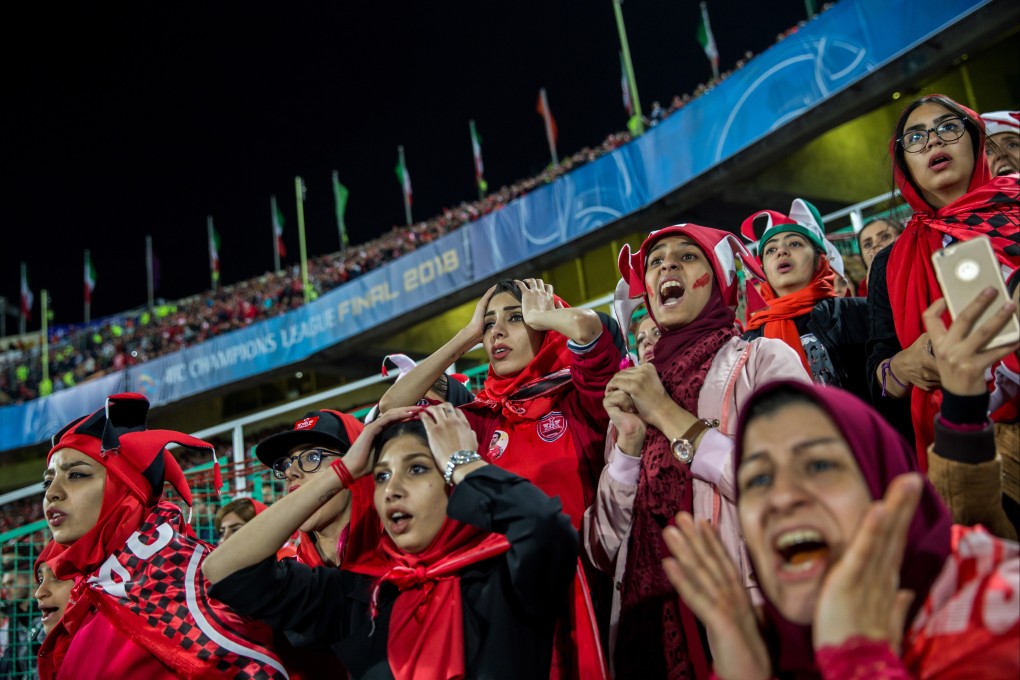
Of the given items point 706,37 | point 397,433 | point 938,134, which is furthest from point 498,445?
point 706,37

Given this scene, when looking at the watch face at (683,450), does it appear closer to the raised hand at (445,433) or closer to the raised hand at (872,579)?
the raised hand at (445,433)

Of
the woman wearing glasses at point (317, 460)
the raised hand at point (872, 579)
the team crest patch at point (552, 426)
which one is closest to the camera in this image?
the raised hand at point (872, 579)

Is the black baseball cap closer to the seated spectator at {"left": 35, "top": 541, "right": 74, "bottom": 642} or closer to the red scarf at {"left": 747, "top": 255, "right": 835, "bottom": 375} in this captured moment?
the seated spectator at {"left": 35, "top": 541, "right": 74, "bottom": 642}

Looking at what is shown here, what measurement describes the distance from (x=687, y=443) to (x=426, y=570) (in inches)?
31.4

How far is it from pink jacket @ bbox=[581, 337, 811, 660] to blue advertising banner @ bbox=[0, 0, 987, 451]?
6.73 meters

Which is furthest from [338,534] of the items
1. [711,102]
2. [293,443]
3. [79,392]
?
[79,392]

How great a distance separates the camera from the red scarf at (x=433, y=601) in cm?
204

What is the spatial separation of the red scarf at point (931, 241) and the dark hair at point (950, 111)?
0.01 metres

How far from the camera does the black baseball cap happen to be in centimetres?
331

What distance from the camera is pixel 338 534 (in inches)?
126

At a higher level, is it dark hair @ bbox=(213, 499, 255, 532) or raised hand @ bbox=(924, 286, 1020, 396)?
dark hair @ bbox=(213, 499, 255, 532)

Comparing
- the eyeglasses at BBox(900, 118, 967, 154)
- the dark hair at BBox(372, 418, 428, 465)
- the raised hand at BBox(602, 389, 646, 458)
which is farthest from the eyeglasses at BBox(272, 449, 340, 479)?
the eyeglasses at BBox(900, 118, 967, 154)

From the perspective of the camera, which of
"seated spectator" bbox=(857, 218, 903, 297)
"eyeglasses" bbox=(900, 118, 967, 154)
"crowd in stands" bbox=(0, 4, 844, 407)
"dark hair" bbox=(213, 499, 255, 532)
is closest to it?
"eyeglasses" bbox=(900, 118, 967, 154)

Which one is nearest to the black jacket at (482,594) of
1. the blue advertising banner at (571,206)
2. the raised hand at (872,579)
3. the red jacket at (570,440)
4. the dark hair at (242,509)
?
the red jacket at (570,440)
